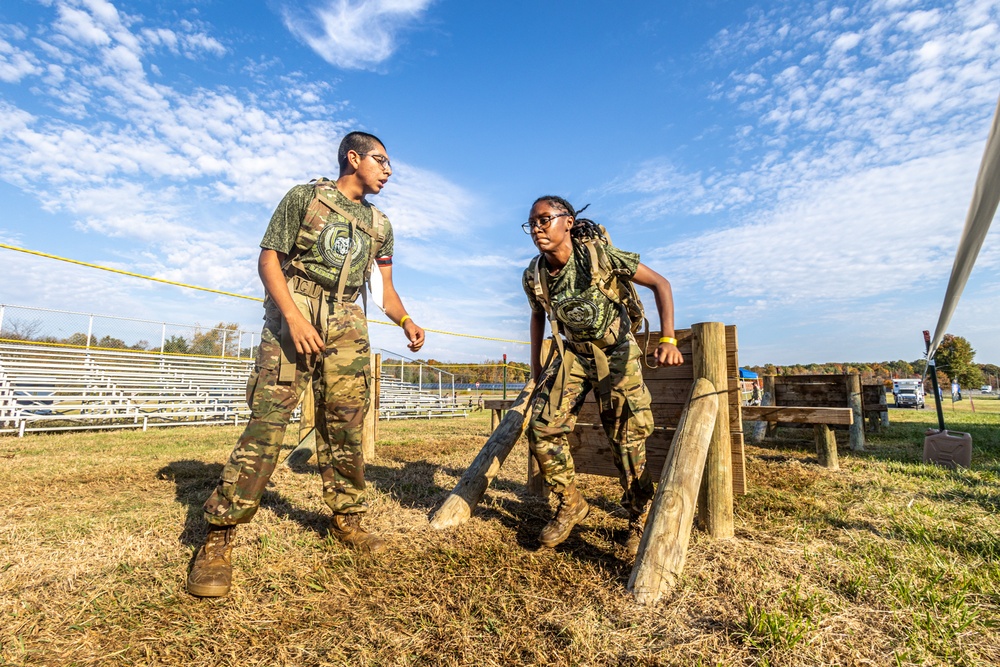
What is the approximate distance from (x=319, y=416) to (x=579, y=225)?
2.06 meters


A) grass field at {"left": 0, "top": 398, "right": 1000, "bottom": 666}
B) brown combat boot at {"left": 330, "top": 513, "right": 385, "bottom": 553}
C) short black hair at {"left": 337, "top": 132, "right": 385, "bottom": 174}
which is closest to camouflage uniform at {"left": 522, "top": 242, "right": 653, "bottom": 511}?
grass field at {"left": 0, "top": 398, "right": 1000, "bottom": 666}

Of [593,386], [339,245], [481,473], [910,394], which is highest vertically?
[339,245]

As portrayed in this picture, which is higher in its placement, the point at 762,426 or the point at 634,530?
the point at 762,426

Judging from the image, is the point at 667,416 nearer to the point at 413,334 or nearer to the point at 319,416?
the point at 413,334

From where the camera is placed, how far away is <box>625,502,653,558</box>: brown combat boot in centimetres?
281

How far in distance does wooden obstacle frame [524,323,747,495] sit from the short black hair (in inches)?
90.2

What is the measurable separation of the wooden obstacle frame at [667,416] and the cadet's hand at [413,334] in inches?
60.8

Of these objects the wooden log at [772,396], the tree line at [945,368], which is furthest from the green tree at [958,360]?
the wooden log at [772,396]

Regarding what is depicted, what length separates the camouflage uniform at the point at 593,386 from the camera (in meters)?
2.97

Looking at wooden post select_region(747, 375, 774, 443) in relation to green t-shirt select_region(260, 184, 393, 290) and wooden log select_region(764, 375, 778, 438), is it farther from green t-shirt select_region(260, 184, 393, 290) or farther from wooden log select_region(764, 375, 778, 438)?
green t-shirt select_region(260, 184, 393, 290)

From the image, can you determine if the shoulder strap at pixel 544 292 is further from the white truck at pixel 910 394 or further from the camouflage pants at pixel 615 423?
the white truck at pixel 910 394

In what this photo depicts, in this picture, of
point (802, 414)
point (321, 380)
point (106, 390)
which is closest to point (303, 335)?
point (321, 380)

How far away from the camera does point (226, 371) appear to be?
15.5 metres

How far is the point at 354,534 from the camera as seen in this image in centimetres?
295
